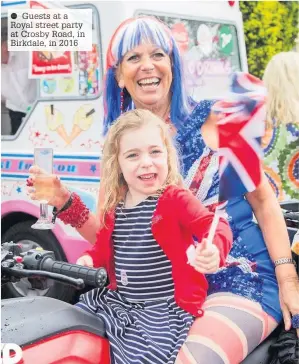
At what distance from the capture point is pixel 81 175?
3555 millimetres

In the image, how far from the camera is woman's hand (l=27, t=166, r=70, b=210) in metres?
1.61

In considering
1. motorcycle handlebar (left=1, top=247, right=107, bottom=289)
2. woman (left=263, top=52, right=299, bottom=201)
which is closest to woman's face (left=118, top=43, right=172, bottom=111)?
motorcycle handlebar (left=1, top=247, right=107, bottom=289)

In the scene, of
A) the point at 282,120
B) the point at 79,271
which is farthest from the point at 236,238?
the point at 282,120

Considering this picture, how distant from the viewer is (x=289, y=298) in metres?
1.54

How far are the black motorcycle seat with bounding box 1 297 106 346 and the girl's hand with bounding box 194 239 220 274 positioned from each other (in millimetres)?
290

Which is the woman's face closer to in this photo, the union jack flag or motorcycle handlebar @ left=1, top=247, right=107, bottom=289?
A: the union jack flag

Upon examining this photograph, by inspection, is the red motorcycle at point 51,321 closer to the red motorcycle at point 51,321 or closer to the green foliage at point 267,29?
the red motorcycle at point 51,321

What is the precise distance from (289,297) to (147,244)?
35 cm

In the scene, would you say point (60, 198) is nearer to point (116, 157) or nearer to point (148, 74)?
point (116, 157)

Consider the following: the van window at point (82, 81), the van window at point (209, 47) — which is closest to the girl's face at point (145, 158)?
the van window at point (209, 47)

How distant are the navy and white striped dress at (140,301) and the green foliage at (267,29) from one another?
2.22m

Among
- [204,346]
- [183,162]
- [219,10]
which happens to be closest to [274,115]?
[183,162]

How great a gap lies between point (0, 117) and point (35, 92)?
31 centimetres

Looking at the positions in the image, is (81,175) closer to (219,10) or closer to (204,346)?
(219,10)
